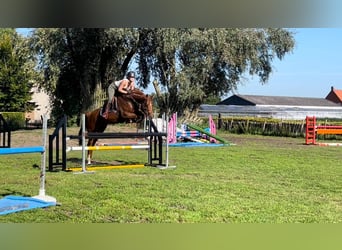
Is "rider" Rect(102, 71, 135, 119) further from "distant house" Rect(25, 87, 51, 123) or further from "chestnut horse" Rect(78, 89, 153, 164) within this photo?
"distant house" Rect(25, 87, 51, 123)

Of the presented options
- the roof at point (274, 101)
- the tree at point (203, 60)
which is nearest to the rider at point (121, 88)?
the tree at point (203, 60)

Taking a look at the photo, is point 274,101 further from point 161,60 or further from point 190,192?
point 190,192

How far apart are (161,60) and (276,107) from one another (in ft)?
12.7

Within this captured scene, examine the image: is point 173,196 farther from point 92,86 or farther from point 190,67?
point 190,67

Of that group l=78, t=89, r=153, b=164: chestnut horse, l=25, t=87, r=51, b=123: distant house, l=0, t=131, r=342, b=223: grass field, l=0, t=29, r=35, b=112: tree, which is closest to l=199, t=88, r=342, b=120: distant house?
l=25, t=87, r=51, b=123: distant house

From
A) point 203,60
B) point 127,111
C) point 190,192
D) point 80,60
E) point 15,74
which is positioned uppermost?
point 203,60

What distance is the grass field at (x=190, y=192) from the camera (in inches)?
102

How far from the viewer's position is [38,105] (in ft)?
34.0

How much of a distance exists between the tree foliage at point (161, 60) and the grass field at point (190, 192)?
3709mm

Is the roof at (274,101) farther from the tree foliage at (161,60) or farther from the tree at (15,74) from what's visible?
the tree at (15,74)

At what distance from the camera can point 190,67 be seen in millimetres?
9750

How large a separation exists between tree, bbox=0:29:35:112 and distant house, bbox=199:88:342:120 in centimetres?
388

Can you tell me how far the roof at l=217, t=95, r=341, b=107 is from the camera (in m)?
10.8

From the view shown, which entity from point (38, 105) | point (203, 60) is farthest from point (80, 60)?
point (203, 60)
